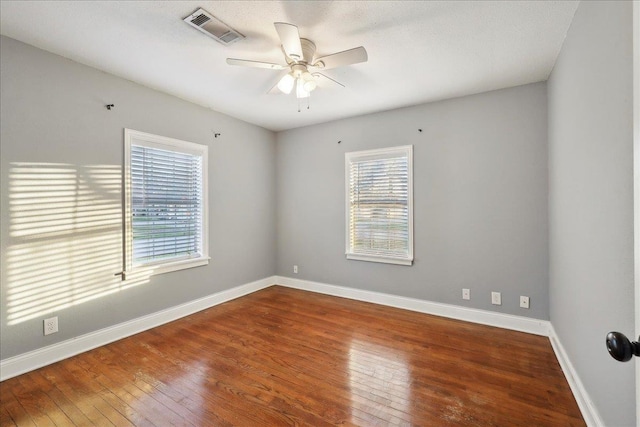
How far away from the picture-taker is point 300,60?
7.36 ft

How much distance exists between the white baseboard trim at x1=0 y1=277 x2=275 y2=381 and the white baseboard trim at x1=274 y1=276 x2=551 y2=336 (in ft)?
4.61

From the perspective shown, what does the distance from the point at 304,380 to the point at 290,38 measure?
2475 millimetres

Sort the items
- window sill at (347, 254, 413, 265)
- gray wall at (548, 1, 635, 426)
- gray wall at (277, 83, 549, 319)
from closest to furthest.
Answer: gray wall at (548, 1, 635, 426) → gray wall at (277, 83, 549, 319) → window sill at (347, 254, 413, 265)

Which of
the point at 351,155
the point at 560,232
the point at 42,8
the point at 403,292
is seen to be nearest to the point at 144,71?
the point at 42,8

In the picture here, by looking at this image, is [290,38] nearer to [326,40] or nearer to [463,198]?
[326,40]

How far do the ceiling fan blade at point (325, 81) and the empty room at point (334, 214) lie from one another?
4 cm

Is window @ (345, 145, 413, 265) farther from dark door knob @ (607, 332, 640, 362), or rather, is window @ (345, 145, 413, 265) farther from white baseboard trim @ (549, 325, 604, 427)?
dark door knob @ (607, 332, 640, 362)

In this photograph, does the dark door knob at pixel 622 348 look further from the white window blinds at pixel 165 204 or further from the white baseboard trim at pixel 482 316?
the white window blinds at pixel 165 204

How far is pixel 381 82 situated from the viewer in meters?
2.98

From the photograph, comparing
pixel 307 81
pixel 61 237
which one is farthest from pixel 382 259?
pixel 61 237

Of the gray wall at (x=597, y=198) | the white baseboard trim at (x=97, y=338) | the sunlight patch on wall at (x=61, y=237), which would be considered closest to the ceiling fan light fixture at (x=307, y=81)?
the gray wall at (x=597, y=198)

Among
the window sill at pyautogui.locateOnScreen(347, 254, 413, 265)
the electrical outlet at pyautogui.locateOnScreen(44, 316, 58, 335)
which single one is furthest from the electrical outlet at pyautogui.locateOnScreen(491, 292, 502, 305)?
the electrical outlet at pyautogui.locateOnScreen(44, 316, 58, 335)

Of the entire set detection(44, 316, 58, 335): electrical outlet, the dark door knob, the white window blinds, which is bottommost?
detection(44, 316, 58, 335): electrical outlet

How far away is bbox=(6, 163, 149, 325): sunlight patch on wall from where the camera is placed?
2.26 m
